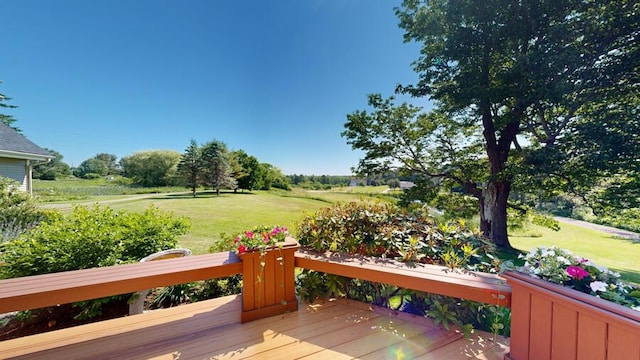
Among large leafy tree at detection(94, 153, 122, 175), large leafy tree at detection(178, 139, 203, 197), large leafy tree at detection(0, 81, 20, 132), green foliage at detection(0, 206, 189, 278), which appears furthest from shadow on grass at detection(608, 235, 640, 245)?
large leafy tree at detection(0, 81, 20, 132)

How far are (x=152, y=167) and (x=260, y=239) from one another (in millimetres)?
19453

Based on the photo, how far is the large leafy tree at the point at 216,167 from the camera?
56.8 feet

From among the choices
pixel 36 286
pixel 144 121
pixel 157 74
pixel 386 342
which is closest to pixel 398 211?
pixel 386 342

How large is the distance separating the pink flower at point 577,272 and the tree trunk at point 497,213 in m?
7.42

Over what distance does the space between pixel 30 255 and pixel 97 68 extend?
6.04 m

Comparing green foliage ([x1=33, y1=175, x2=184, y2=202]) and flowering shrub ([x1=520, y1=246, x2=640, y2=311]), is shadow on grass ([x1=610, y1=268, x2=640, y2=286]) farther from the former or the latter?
green foliage ([x1=33, y1=175, x2=184, y2=202])

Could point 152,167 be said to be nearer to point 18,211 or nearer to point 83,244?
point 18,211

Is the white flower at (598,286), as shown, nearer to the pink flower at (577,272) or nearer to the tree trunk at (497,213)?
the pink flower at (577,272)

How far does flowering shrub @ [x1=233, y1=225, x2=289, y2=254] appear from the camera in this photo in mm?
1981

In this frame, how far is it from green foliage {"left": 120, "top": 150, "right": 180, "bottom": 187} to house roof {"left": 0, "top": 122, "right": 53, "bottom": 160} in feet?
23.1

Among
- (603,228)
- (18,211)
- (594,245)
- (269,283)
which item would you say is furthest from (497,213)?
(18,211)

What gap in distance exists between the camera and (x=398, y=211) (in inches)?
98.2

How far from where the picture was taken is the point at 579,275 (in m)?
1.19

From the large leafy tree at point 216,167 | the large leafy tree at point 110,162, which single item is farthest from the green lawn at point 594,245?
→ the large leafy tree at point 110,162
